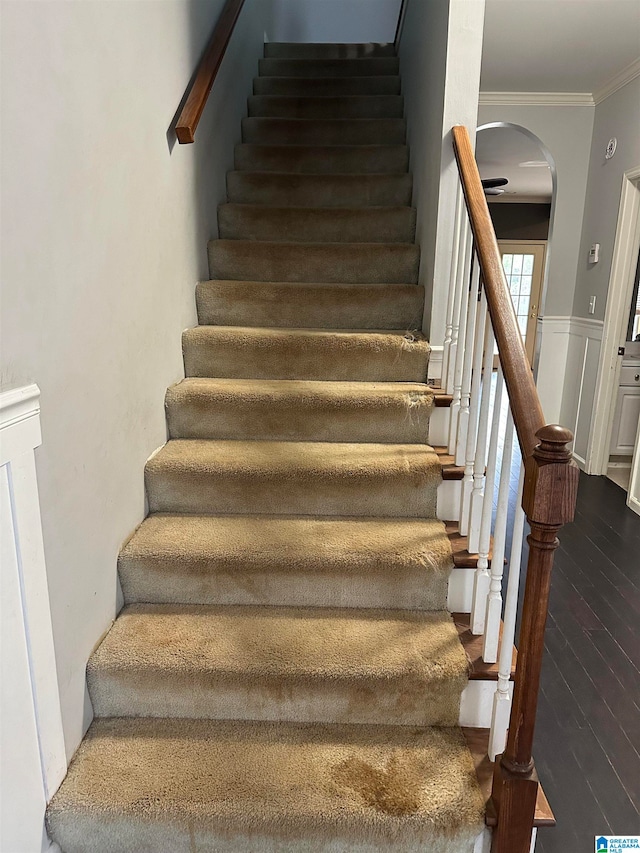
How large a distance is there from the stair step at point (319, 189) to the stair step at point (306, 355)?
1069 mm

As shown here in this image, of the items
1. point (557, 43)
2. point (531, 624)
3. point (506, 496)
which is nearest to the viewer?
point (531, 624)

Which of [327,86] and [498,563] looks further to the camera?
[327,86]

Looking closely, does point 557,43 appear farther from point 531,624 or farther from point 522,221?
point 522,221

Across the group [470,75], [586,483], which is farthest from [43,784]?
[586,483]

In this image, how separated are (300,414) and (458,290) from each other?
0.69 meters

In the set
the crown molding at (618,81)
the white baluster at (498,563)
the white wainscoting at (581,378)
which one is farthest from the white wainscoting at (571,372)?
the white baluster at (498,563)

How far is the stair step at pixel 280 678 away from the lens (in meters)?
1.48

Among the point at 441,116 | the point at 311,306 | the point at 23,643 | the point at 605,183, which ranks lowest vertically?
the point at 23,643

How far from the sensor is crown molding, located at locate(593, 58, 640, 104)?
361 centimetres

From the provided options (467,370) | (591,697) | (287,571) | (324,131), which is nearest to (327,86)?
(324,131)

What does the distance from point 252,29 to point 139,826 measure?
4017 mm

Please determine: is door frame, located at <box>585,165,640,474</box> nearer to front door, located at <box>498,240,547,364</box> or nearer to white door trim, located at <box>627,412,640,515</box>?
white door trim, located at <box>627,412,640,515</box>

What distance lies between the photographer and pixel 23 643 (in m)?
1.18

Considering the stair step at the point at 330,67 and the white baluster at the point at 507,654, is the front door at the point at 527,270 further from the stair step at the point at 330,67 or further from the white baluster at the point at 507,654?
the white baluster at the point at 507,654
